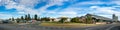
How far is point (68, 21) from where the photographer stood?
74.9 m

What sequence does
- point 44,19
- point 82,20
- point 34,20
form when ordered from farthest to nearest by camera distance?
point 82,20
point 44,19
point 34,20

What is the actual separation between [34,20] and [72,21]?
48.5 ft

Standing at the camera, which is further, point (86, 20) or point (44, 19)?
point (86, 20)

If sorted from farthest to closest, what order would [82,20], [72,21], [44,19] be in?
[82,20]
[72,21]
[44,19]

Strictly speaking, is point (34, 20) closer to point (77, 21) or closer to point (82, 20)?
point (77, 21)

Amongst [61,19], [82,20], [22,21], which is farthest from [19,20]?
[82,20]

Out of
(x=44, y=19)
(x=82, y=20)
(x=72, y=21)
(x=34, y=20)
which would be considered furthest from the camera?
(x=82, y=20)

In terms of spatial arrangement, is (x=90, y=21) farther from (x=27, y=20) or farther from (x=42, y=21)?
(x=27, y=20)

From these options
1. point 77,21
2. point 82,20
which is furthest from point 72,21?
point 82,20

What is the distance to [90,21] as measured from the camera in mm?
81562

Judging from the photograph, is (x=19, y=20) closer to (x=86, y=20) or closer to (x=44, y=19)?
(x=44, y=19)

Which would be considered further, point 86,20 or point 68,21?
point 86,20

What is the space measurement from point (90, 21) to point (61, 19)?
36.4 ft

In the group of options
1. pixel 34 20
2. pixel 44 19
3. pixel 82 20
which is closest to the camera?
pixel 34 20
